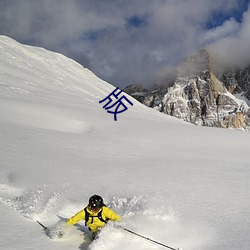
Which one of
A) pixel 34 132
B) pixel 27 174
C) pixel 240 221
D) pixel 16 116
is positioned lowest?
pixel 240 221

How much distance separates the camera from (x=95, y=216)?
582cm

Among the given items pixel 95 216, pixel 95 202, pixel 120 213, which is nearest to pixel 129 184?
pixel 120 213

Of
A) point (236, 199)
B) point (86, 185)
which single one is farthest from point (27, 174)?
point (236, 199)

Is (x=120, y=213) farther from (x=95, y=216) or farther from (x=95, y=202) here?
(x=95, y=202)

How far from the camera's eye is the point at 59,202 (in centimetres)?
711

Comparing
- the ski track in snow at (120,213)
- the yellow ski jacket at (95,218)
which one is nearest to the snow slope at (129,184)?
the ski track in snow at (120,213)

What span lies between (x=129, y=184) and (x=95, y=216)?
2337 millimetres

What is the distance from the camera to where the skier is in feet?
18.8

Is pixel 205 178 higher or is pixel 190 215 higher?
pixel 205 178

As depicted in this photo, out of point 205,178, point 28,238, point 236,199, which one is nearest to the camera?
point 28,238

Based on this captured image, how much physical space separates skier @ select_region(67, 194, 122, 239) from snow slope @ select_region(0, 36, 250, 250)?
0.78 feet

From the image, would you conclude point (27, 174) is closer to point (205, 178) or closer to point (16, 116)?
point (205, 178)

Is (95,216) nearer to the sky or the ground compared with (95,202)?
nearer to the ground

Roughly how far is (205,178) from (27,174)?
492cm
